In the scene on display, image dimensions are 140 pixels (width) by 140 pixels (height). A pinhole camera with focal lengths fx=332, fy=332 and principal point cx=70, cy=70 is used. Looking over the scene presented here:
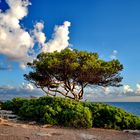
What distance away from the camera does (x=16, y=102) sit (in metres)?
22.5

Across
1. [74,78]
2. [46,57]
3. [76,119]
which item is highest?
[46,57]

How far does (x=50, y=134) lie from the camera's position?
503 inches

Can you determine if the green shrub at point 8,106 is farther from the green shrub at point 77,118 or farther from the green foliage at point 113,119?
the green foliage at point 113,119

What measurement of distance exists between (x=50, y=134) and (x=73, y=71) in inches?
715

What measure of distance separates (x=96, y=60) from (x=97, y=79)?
189 centimetres

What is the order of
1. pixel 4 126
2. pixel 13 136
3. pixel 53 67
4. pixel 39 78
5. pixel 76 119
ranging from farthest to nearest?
pixel 39 78 < pixel 53 67 < pixel 76 119 < pixel 4 126 < pixel 13 136

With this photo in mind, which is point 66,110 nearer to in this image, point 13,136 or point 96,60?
point 13,136

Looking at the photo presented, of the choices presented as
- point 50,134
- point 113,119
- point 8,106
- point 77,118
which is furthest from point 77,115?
point 8,106

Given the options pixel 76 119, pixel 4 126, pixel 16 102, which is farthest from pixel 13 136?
pixel 16 102

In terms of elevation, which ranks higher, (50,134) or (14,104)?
(14,104)

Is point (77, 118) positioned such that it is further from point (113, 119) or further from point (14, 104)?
point (14, 104)

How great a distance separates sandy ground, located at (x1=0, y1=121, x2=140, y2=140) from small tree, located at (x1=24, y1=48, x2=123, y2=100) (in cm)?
1587

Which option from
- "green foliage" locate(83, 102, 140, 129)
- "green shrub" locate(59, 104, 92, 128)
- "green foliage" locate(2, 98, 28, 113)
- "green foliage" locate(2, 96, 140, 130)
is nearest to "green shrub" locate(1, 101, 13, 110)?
"green foliage" locate(2, 98, 28, 113)

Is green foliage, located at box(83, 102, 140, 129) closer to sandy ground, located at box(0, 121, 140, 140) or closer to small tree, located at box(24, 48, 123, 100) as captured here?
sandy ground, located at box(0, 121, 140, 140)
